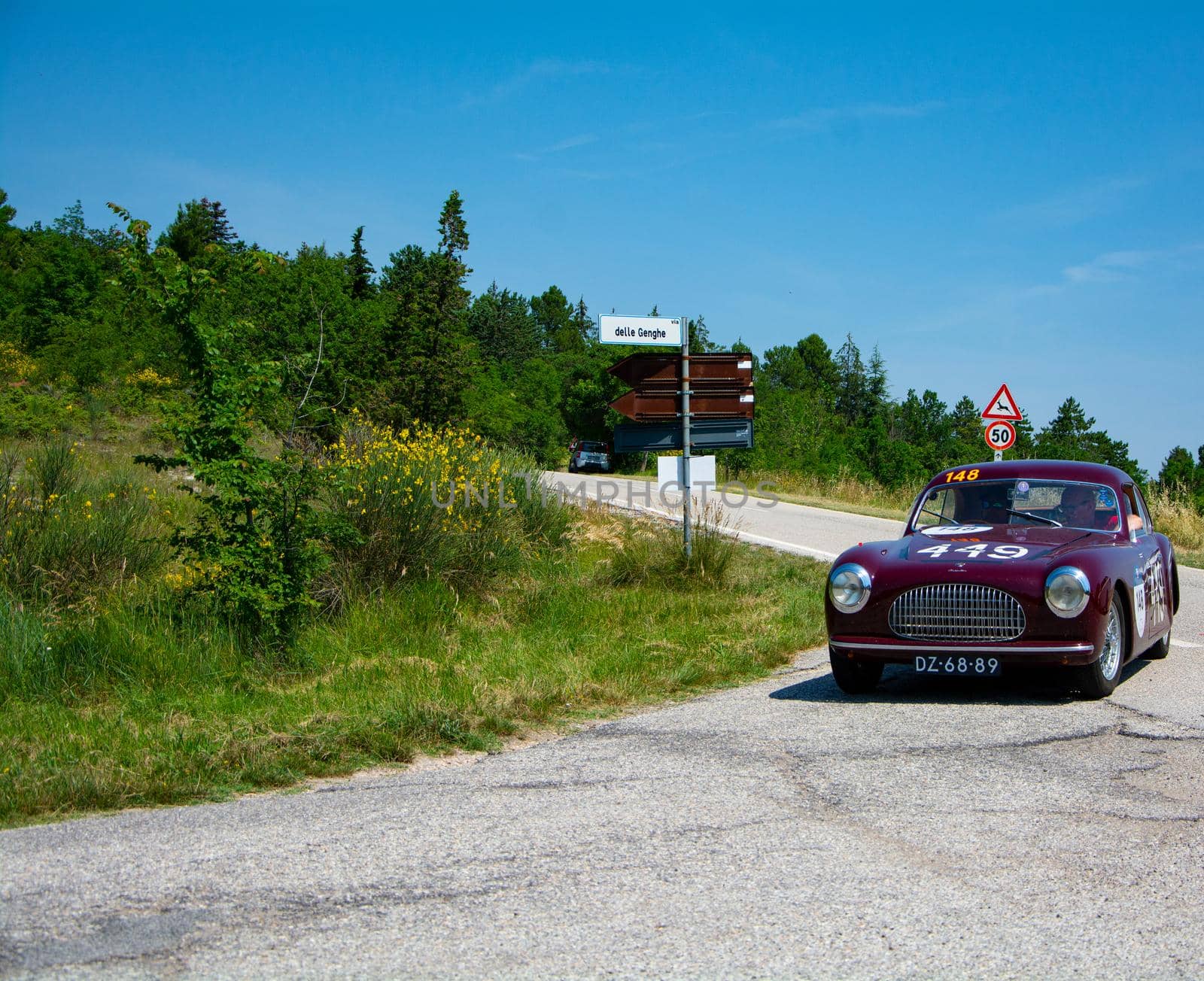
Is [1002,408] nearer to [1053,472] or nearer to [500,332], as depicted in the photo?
[1053,472]

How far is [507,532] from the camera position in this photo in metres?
13.6

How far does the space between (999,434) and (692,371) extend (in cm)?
898

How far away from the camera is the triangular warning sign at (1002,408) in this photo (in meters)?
19.9

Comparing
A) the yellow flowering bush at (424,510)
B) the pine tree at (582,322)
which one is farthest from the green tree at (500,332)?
the yellow flowering bush at (424,510)

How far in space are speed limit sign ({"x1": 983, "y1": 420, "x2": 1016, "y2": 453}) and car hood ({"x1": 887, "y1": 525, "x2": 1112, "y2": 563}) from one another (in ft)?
39.4

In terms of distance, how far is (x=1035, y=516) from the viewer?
8.53 meters

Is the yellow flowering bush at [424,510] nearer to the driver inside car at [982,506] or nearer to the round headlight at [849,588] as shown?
the round headlight at [849,588]

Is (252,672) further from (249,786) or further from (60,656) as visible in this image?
(249,786)

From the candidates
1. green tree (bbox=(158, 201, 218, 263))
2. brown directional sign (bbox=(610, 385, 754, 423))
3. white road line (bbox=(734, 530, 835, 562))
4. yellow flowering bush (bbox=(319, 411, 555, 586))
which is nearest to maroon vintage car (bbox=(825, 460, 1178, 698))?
yellow flowering bush (bbox=(319, 411, 555, 586))

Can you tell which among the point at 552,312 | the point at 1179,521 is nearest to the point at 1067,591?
the point at 1179,521

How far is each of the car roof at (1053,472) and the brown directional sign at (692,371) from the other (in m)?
4.42

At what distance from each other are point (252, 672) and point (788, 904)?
569 centimetres

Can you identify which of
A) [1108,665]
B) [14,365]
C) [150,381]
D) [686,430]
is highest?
[14,365]

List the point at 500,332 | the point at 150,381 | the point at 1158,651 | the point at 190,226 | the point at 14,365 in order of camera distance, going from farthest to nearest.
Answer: the point at 500,332
the point at 190,226
the point at 14,365
the point at 150,381
the point at 1158,651
